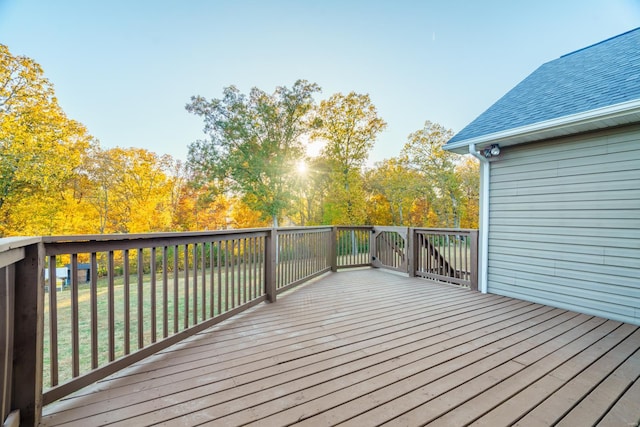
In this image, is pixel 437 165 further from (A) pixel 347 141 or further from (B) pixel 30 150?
(B) pixel 30 150

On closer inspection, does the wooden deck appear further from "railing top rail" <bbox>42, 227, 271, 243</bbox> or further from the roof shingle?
the roof shingle

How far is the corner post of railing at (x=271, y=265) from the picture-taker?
3.59 m

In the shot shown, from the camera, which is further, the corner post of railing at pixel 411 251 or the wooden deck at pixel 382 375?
the corner post of railing at pixel 411 251

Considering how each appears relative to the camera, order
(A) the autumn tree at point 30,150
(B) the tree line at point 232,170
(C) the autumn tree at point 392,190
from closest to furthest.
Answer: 1. (A) the autumn tree at point 30,150
2. (B) the tree line at point 232,170
3. (C) the autumn tree at point 392,190

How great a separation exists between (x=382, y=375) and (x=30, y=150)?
541 inches

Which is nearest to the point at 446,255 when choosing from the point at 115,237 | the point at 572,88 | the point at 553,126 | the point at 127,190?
the point at 553,126

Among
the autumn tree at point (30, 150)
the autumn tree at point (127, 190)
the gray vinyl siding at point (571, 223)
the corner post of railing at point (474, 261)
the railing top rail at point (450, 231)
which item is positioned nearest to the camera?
the gray vinyl siding at point (571, 223)

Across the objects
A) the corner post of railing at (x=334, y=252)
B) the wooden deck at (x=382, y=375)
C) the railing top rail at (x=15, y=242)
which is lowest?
the wooden deck at (x=382, y=375)

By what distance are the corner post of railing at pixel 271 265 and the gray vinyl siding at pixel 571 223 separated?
3.24m

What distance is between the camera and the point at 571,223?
3.40m

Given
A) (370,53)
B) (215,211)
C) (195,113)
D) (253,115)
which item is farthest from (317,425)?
(215,211)

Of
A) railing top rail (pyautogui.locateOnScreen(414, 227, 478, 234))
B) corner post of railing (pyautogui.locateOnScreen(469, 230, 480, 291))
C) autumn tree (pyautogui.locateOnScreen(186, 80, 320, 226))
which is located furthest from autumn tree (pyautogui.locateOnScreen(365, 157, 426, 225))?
corner post of railing (pyautogui.locateOnScreen(469, 230, 480, 291))

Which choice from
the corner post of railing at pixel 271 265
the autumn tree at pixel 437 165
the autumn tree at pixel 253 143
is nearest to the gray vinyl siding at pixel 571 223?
the corner post of railing at pixel 271 265

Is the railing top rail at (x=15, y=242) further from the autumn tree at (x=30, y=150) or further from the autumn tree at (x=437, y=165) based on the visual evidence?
the autumn tree at (x=437, y=165)
